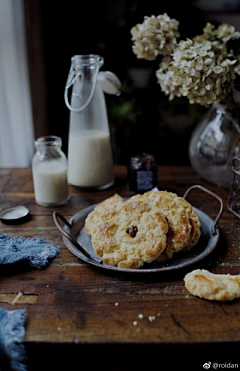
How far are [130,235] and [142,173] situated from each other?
1.63 ft

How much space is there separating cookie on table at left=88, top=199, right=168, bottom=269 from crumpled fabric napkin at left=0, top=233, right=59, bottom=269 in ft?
0.47

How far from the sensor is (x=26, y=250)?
1.09m

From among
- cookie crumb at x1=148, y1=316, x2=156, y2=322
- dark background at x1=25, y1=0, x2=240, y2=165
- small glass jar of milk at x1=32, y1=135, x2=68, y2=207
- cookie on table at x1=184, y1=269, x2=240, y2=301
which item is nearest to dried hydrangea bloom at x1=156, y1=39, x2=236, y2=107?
small glass jar of milk at x1=32, y1=135, x2=68, y2=207

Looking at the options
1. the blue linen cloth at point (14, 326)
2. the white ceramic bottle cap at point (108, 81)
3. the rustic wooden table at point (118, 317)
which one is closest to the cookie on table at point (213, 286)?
the rustic wooden table at point (118, 317)

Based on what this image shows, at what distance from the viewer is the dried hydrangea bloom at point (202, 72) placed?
1.23 m

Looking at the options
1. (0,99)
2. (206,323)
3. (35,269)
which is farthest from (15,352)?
(0,99)

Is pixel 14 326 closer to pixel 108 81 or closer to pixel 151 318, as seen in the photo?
pixel 151 318

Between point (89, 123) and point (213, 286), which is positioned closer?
point (213, 286)

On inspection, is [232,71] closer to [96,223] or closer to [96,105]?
[96,105]

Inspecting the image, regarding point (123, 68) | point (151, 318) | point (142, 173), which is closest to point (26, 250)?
point (151, 318)

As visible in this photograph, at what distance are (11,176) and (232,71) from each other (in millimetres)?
1018

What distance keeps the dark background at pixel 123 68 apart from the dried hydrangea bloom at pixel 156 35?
1.69 meters

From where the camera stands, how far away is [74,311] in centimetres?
86

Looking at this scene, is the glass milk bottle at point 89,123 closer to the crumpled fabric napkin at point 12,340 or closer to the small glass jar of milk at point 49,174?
the small glass jar of milk at point 49,174
